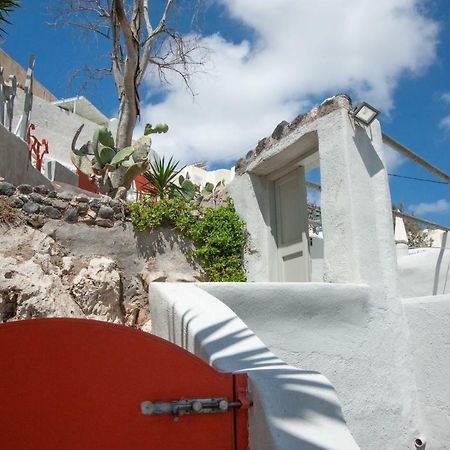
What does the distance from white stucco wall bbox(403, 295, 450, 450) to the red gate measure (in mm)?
3428

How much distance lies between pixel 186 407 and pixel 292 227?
474cm

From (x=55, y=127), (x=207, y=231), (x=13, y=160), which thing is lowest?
(x=207, y=231)

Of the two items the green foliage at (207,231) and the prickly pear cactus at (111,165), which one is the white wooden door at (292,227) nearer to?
the green foliage at (207,231)

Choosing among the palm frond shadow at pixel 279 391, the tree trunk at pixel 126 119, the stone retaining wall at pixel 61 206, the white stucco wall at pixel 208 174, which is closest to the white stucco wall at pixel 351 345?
the palm frond shadow at pixel 279 391

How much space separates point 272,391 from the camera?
191 cm

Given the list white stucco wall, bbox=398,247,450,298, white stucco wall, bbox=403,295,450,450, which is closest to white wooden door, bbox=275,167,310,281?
white stucco wall, bbox=398,247,450,298

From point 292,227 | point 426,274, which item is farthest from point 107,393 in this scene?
point 426,274

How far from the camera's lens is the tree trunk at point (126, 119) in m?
11.0

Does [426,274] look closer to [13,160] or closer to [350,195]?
[350,195]

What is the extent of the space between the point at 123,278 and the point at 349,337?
108 inches

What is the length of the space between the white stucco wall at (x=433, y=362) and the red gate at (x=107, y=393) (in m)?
3.43

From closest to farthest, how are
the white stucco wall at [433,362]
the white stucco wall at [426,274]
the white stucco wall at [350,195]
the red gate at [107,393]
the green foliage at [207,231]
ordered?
the red gate at [107,393], the white stucco wall at [433,362], the white stucco wall at [350,195], the white stucco wall at [426,274], the green foliage at [207,231]

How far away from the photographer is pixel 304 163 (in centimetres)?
627

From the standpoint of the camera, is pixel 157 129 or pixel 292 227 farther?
pixel 157 129
